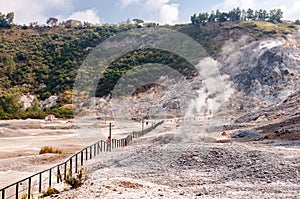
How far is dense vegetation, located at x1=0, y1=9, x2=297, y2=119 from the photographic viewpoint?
80.9 m

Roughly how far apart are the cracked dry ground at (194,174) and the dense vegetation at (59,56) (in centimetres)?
4869

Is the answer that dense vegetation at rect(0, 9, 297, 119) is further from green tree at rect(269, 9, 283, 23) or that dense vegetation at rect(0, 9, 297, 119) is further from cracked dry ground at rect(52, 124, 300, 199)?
cracked dry ground at rect(52, 124, 300, 199)

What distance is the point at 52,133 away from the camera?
44562 millimetres

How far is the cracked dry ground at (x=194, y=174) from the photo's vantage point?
10.5 metres

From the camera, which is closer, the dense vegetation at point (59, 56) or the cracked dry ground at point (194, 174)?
the cracked dry ground at point (194, 174)

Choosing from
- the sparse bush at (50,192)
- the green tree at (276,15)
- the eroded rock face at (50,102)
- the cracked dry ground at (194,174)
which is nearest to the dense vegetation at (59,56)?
the eroded rock face at (50,102)

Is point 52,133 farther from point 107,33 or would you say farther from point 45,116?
point 107,33

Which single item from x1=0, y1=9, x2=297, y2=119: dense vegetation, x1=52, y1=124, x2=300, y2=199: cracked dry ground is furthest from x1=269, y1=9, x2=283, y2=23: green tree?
x1=52, y1=124, x2=300, y2=199: cracked dry ground

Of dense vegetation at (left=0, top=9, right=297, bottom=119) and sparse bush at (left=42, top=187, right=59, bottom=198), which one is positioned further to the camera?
dense vegetation at (left=0, top=9, right=297, bottom=119)

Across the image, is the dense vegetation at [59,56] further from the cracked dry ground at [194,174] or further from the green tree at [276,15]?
the cracked dry ground at [194,174]

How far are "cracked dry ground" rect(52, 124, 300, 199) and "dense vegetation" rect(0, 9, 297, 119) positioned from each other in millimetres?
48688

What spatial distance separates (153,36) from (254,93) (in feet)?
175

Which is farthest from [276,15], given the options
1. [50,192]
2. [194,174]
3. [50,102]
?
[50,192]

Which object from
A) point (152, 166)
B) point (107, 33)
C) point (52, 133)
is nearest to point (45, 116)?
point (52, 133)
